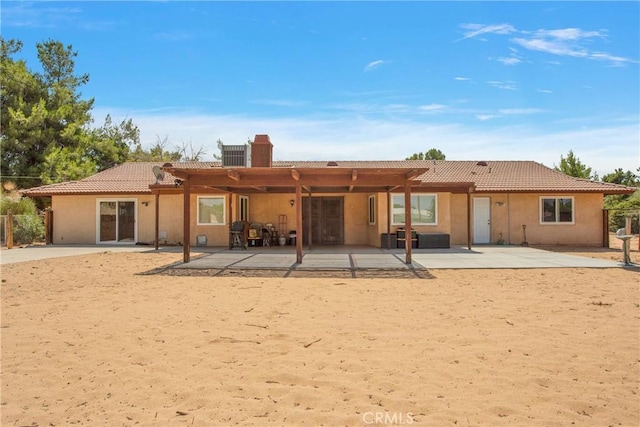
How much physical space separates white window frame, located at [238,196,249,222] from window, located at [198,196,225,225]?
2.70 feet

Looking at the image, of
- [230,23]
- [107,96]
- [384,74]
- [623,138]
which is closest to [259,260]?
[230,23]

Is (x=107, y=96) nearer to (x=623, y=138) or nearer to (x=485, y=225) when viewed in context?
(x=485, y=225)

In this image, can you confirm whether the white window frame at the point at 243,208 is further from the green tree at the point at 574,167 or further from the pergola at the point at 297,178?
the green tree at the point at 574,167

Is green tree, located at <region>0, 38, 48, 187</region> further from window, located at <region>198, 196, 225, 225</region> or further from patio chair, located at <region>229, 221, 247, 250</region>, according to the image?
patio chair, located at <region>229, 221, 247, 250</region>

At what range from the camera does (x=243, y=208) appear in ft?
61.3

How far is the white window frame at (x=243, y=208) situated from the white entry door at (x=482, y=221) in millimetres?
9913

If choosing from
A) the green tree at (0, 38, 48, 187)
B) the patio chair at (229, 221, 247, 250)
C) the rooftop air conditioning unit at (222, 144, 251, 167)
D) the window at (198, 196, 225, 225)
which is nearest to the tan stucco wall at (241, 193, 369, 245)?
the window at (198, 196, 225, 225)

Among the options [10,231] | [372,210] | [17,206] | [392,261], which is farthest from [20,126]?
[392,261]

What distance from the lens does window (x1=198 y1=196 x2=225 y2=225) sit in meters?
17.5

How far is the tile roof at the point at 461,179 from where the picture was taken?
17766 millimetres

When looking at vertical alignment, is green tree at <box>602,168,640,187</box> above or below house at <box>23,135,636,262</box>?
above

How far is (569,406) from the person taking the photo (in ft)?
10.7

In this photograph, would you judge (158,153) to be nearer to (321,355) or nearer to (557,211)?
(557,211)

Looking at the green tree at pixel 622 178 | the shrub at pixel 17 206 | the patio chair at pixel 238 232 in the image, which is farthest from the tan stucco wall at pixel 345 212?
the green tree at pixel 622 178
